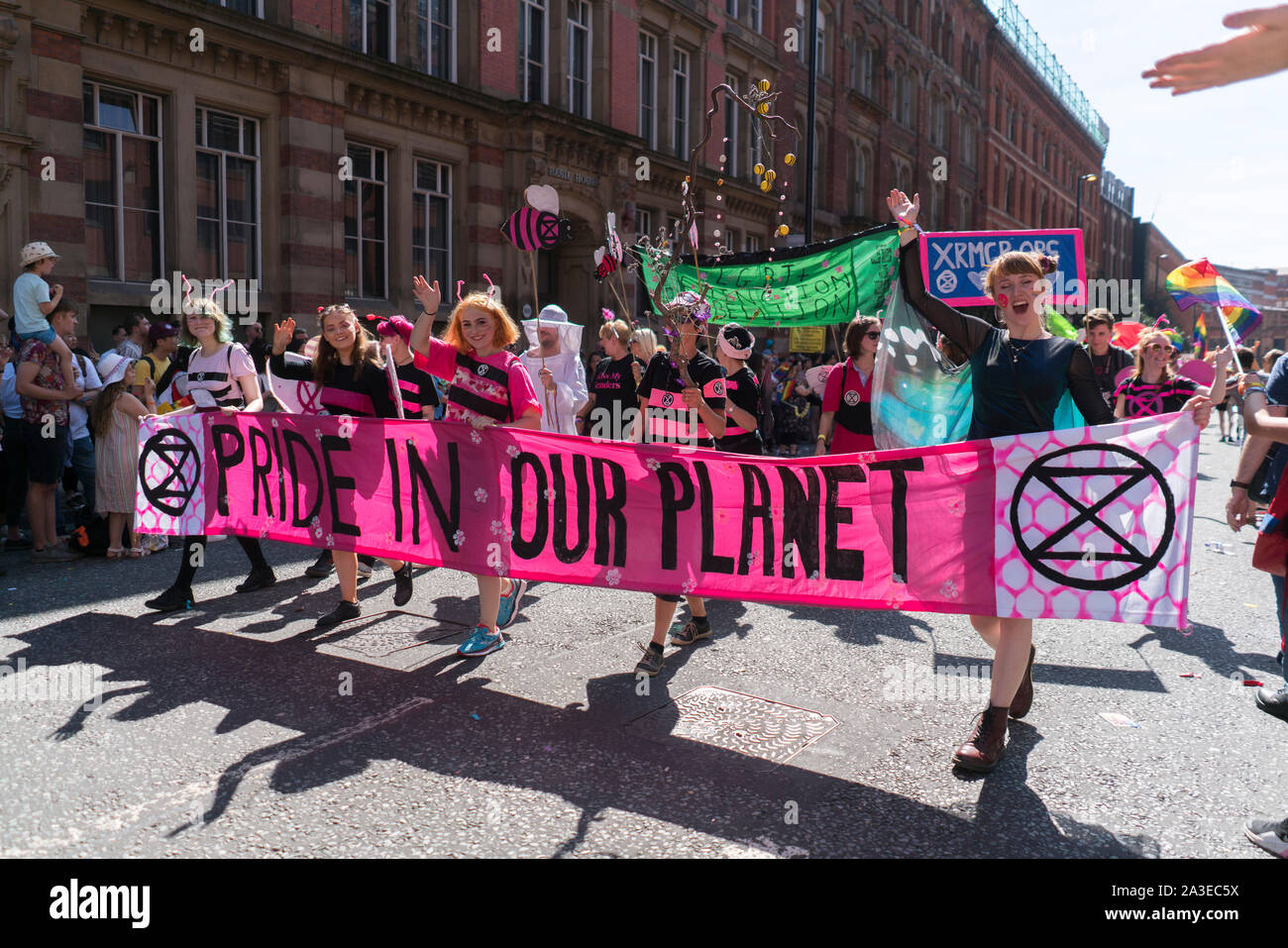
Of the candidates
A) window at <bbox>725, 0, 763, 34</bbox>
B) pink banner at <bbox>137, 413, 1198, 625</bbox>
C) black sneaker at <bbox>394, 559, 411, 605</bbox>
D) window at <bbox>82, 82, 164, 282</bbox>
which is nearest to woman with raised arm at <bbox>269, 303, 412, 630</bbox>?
black sneaker at <bbox>394, 559, 411, 605</bbox>

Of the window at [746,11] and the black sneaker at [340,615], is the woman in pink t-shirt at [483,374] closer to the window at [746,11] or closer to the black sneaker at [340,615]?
the black sneaker at [340,615]

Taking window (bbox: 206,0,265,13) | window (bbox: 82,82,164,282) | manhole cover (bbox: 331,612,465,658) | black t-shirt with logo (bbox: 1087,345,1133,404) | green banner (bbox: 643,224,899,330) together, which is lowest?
manhole cover (bbox: 331,612,465,658)

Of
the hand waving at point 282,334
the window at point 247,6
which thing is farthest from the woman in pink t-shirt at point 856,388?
the window at point 247,6

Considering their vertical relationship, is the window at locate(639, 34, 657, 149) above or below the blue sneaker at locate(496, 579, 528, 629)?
above

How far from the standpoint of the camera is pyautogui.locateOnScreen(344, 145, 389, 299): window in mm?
15898

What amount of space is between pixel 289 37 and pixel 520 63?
606 cm

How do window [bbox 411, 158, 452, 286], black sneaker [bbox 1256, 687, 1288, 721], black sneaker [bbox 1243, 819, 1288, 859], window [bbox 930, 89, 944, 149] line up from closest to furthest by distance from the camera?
black sneaker [bbox 1243, 819, 1288, 859]
black sneaker [bbox 1256, 687, 1288, 721]
window [bbox 411, 158, 452, 286]
window [bbox 930, 89, 944, 149]

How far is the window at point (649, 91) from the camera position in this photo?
23359 millimetres

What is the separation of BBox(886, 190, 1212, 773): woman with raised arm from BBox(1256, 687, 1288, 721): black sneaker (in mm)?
911

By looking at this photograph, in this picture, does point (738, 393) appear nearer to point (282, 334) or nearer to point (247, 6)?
point (282, 334)

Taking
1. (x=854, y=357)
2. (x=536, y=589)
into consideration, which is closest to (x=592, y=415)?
(x=536, y=589)

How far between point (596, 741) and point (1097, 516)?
2.39 m

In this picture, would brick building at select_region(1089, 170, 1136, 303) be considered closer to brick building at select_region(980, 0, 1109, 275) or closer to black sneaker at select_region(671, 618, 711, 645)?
brick building at select_region(980, 0, 1109, 275)

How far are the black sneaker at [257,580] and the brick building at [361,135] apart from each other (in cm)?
501
